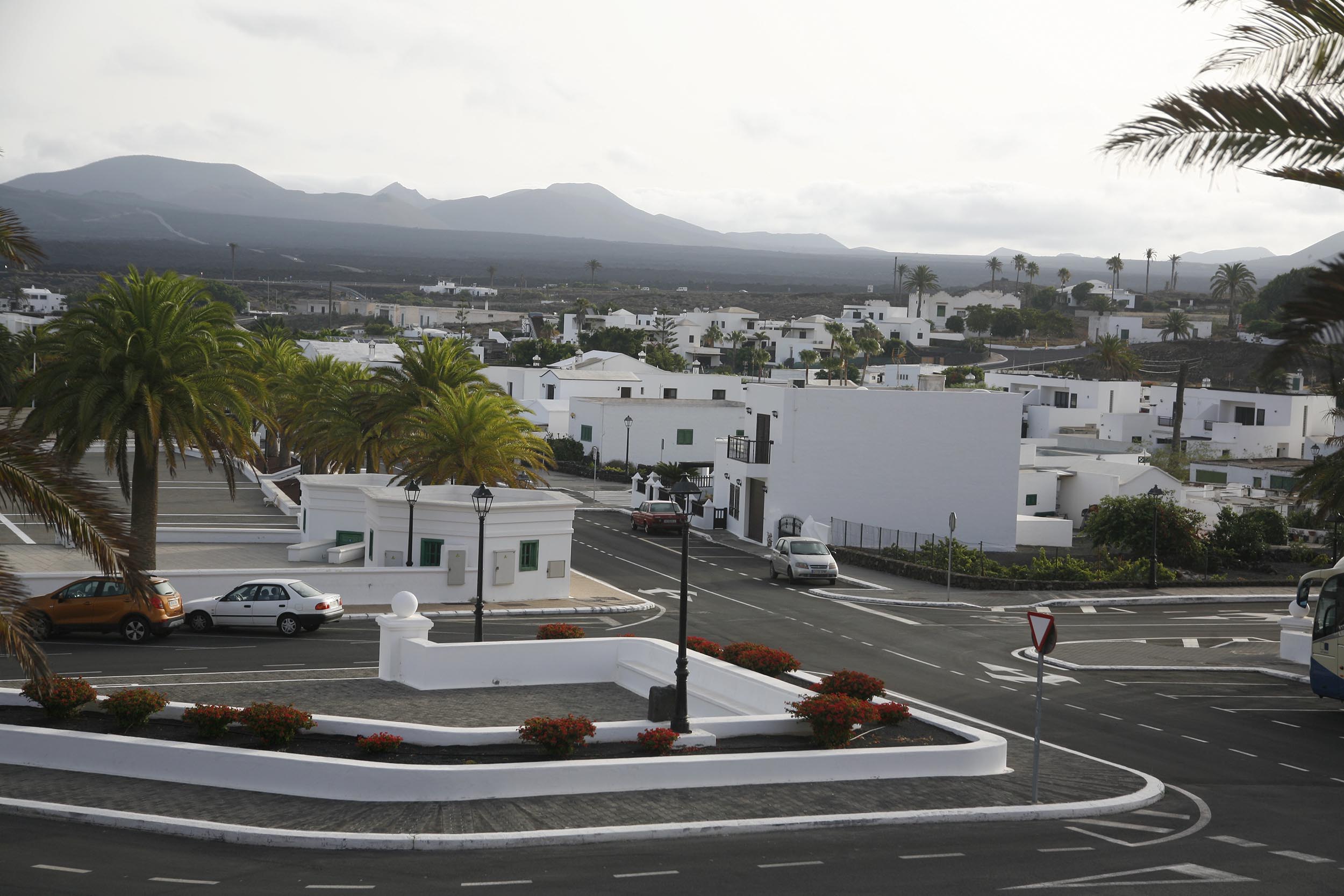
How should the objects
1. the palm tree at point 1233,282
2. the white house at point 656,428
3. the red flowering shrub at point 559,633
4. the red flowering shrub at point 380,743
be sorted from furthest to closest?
1. the palm tree at point 1233,282
2. the white house at point 656,428
3. the red flowering shrub at point 559,633
4. the red flowering shrub at point 380,743

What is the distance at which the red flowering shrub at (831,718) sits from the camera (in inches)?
664

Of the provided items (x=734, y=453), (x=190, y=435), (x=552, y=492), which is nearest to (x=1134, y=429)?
(x=734, y=453)

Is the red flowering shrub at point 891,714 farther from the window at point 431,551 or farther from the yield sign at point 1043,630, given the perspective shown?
the window at point 431,551

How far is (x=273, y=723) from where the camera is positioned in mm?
16156

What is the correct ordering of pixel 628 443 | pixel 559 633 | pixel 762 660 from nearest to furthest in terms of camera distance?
pixel 762 660
pixel 559 633
pixel 628 443

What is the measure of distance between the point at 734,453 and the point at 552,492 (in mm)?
16865

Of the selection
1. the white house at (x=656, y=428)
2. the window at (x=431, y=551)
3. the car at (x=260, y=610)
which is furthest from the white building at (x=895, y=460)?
the car at (x=260, y=610)

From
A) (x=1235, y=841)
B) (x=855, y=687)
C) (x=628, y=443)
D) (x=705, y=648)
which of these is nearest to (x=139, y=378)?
(x=705, y=648)

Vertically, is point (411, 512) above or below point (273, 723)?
above

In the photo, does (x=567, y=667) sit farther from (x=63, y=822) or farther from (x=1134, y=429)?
(x=1134, y=429)

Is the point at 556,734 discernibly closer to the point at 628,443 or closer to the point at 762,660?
the point at 762,660

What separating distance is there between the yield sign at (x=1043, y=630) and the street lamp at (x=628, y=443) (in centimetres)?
5286

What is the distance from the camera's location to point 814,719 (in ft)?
55.6

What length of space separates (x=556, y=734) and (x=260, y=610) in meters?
15.7
